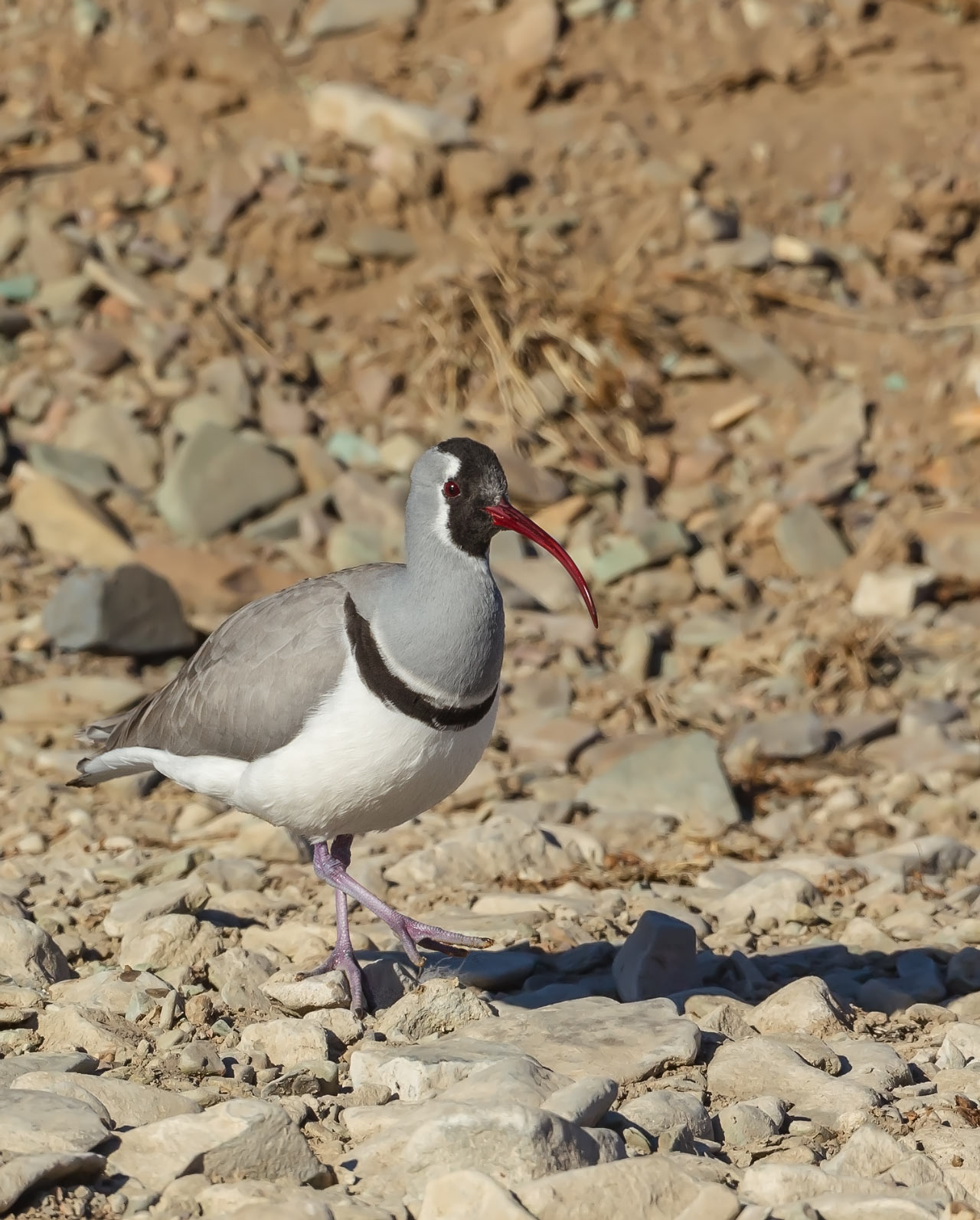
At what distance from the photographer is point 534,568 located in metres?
11.0

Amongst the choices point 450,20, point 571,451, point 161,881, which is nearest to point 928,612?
point 571,451

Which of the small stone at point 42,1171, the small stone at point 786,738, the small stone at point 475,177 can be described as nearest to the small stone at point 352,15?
the small stone at point 475,177

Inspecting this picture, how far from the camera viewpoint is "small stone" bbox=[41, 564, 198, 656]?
384 inches

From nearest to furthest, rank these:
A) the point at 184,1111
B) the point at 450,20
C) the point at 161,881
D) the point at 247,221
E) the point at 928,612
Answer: the point at 184,1111, the point at 161,881, the point at 928,612, the point at 247,221, the point at 450,20

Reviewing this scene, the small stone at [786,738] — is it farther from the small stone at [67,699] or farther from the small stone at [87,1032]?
the small stone at [87,1032]

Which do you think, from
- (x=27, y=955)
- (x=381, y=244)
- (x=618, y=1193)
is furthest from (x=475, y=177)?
(x=618, y=1193)

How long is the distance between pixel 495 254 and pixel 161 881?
668cm

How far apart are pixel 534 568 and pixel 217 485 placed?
A: 86.7 inches

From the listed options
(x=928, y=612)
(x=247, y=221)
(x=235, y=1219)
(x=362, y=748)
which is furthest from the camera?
(x=247, y=221)

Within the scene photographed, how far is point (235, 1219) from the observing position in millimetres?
3992

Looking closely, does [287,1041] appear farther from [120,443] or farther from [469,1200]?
[120,443]

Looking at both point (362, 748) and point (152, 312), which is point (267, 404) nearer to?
point (152, 312)

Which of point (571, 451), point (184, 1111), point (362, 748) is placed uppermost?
point (362, 748)

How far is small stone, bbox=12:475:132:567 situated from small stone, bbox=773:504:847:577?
4380 mm
